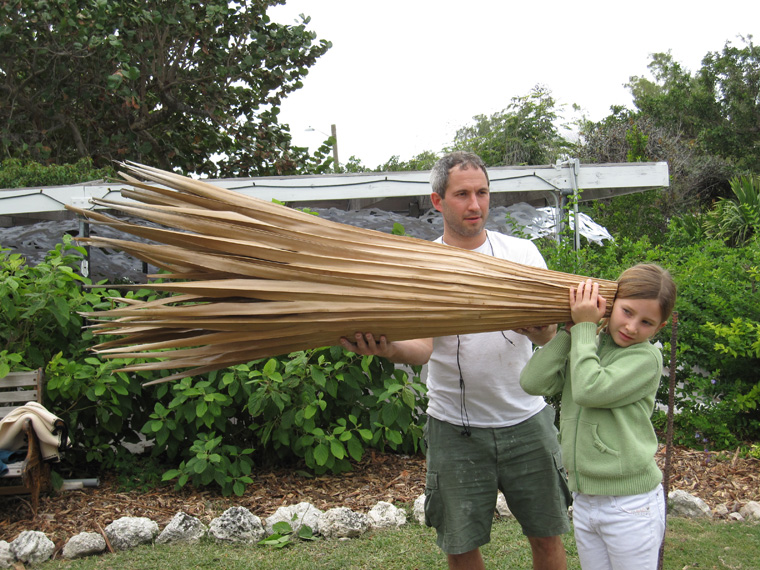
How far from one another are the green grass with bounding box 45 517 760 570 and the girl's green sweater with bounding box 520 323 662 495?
66.8 inches

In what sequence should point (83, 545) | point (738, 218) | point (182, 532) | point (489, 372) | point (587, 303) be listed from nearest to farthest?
point (587, 303) < point (489, 372) < point (83, 545) < point (182, 532) < point (738, 218)

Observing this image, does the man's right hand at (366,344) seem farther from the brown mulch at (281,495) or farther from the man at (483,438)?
the brown mulch at (281,495)

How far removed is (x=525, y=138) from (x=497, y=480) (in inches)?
752

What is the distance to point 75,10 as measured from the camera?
9.76m

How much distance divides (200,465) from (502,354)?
260 centimetres

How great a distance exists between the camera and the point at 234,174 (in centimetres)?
1167

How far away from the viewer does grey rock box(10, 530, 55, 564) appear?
3.61 metres

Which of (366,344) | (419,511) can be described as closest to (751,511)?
(419,511)

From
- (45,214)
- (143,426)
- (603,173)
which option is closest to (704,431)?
(603,173)

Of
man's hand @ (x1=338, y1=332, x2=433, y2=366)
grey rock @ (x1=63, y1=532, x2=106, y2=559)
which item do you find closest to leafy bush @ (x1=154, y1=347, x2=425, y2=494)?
grey rock @ (x1=63, y1=532, x2=106, y2=559)

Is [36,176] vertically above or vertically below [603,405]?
above

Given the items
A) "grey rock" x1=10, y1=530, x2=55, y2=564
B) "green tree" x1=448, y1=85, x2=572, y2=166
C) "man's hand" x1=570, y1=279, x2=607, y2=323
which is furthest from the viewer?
"green tree" x1=448, y1=85, x2=572, y2=166

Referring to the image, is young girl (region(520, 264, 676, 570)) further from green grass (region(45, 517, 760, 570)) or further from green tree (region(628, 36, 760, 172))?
green tree (region(628, 36, 760, 172))

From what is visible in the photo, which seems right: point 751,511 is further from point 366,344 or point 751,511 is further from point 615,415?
point 366,344
